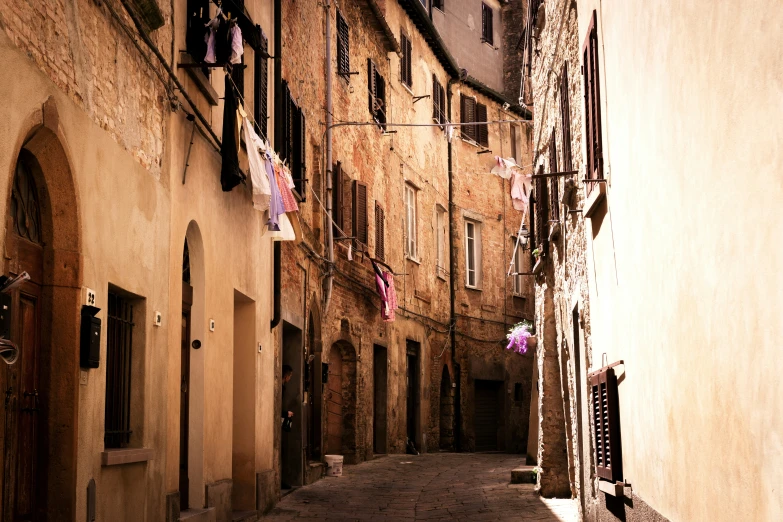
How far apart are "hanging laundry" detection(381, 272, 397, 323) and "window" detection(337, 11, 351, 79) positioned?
4191 millimetres

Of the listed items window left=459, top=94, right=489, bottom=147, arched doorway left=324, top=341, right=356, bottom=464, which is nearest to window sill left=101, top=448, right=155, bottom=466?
arched doorway left=324, top=341, right=356, bottom=464

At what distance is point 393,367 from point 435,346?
3.55 meters

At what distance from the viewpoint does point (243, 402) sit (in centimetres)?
1232

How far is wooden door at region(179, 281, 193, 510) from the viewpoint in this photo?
10.0 meters

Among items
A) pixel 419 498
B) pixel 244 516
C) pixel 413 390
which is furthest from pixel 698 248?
pixel 413 390

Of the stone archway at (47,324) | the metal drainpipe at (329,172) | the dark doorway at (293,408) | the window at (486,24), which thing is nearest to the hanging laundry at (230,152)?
the stone archway at (47,324)

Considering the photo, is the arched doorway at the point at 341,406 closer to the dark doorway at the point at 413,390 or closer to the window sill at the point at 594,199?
the dark doorway at the point at 413,390

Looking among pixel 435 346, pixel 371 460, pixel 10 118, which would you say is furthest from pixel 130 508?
pixel 435 346

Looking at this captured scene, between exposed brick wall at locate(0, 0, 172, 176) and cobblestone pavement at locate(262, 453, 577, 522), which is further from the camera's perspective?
cobblestone pavement at locate(262, 453, 577, 522)

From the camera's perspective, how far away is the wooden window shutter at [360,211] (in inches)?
761

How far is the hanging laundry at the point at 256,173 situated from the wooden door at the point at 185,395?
1.52 meters

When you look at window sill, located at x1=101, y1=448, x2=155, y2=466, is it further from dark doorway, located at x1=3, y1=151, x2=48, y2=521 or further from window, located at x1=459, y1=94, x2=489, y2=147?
window, located at x1=459, y1=94, x2=489, y2=147

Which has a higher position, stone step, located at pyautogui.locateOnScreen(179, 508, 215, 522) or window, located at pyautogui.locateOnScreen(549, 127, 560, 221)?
window, located at pyautogui.locateOnScreen(549, 127, 560, 221)

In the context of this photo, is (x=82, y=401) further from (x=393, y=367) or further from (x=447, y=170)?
(x=447, y=170)
